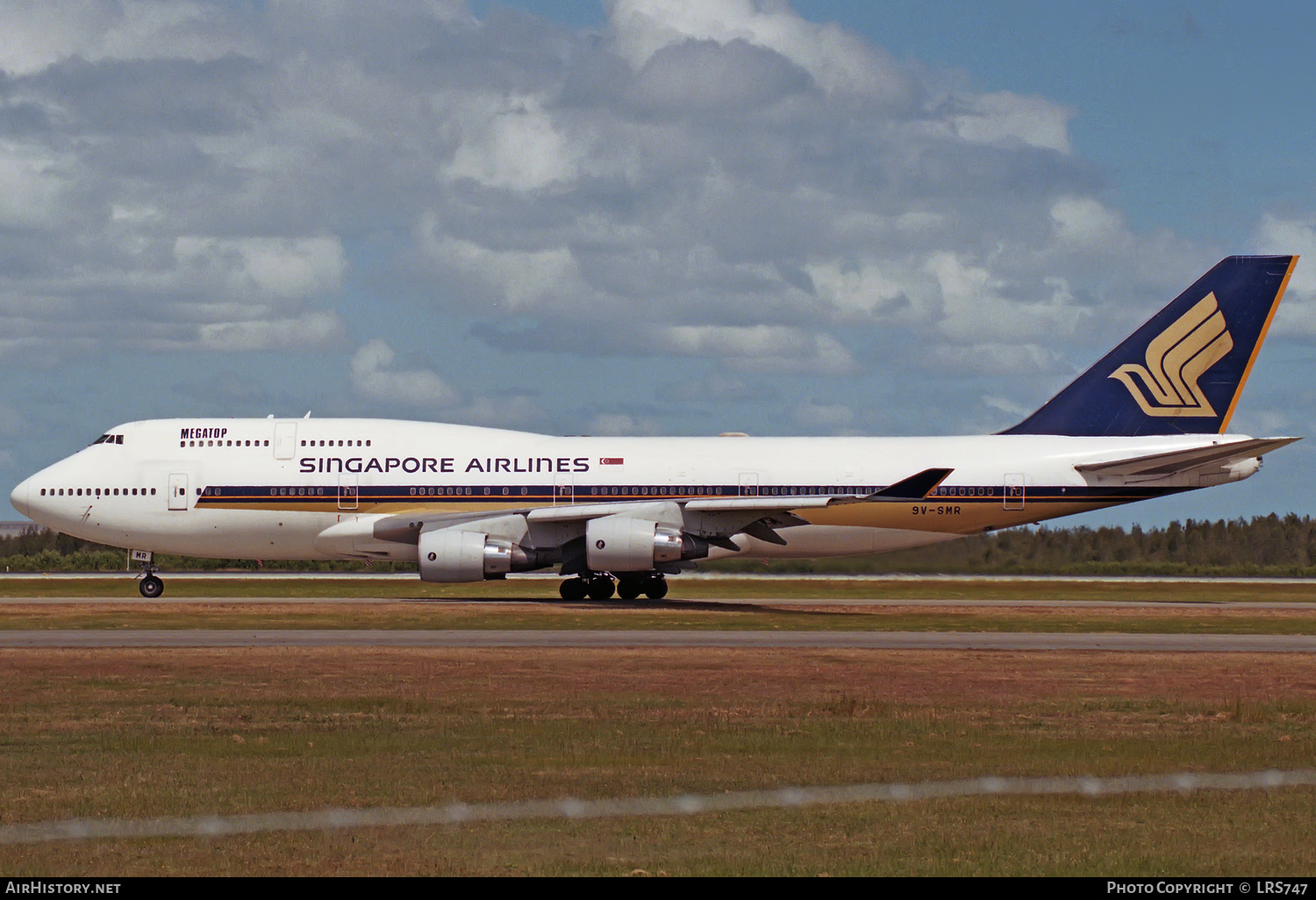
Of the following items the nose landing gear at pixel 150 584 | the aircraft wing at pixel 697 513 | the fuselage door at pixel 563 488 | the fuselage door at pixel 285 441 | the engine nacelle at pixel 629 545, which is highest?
the fuselage door at pixel 285 441

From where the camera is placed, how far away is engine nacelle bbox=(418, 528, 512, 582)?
40500 millimetres

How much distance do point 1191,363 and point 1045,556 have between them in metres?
13.2

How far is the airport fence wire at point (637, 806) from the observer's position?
1141cm

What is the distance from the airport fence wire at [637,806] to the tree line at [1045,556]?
106ft

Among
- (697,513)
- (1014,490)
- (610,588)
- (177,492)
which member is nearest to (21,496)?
(177,492)

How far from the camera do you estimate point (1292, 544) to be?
69.6 meters

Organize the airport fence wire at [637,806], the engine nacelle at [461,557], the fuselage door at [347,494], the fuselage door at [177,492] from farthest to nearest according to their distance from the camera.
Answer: the fuselage door at [177,492]
the fuselage door at [347,494]
the engine nacelle at [461,557]
the airport fence wire at [637,806]

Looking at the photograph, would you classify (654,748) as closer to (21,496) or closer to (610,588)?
(610,588)

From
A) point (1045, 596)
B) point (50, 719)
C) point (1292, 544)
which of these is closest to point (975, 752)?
point (50, 719)

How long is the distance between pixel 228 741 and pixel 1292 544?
63.7 m

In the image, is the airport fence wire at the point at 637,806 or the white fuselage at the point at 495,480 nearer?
the airport fence wire at the point at 637,806

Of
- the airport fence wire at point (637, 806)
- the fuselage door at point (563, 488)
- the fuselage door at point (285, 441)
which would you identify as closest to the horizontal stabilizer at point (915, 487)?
the fuselage door at point (563, 488)

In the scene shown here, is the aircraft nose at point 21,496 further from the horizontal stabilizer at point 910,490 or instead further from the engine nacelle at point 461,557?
the horizontal stabilizer at point 910,490

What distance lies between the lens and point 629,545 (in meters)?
40.0
